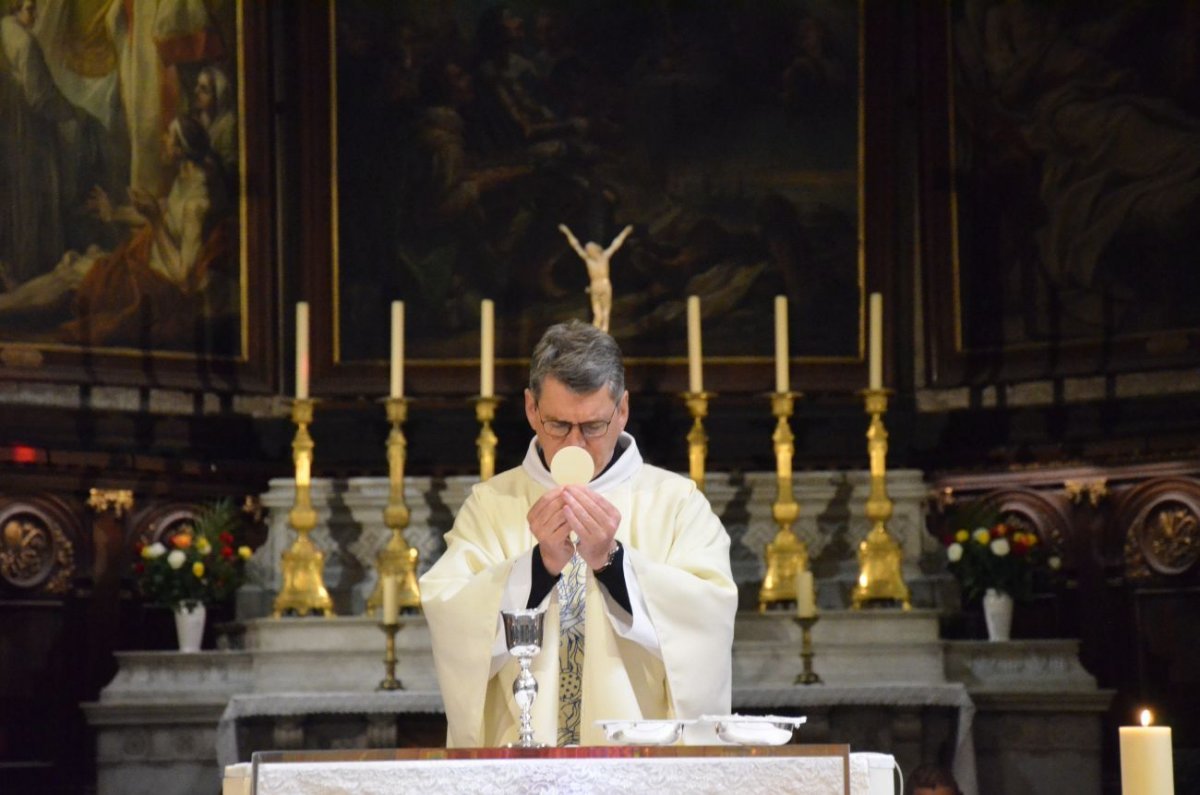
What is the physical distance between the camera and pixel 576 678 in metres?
5.14

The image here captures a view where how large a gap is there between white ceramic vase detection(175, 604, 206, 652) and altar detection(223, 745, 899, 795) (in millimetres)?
5464

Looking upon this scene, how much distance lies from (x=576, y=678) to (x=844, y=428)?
17.1ft

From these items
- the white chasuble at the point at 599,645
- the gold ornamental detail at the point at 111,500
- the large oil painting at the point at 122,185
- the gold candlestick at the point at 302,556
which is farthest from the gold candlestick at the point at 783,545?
the white chasuble at the point at 599,645

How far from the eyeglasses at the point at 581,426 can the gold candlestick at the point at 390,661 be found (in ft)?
11.6

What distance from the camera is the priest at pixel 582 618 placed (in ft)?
16.3

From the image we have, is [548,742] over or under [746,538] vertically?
under

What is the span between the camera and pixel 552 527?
462cm

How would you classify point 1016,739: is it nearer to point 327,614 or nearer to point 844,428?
point 844,428

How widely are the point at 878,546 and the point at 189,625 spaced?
3.24 meters

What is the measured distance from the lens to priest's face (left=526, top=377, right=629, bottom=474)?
500 centimetres

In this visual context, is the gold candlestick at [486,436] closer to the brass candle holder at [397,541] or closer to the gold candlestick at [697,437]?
the brass candle holder at [397,541]

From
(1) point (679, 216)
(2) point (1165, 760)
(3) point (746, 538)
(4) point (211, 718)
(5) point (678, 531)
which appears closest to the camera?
→ (2) point (1165, 760)

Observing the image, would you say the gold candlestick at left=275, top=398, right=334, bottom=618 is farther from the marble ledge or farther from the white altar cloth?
the white altar cloth

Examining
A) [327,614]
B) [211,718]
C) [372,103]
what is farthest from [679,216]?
[211,718]
